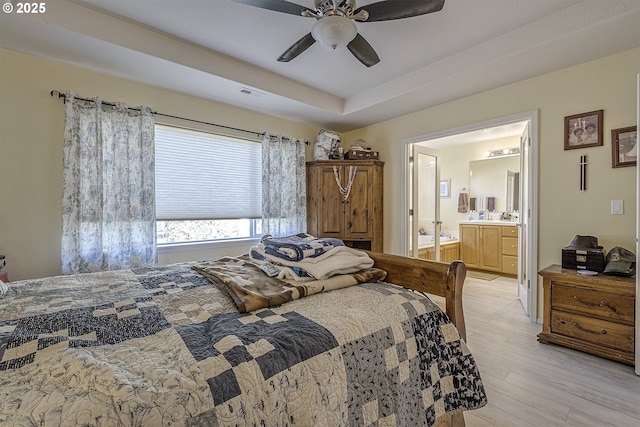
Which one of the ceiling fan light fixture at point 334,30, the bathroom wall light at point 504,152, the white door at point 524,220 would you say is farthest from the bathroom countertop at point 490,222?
the ceiling fan light fixture at point 334,30

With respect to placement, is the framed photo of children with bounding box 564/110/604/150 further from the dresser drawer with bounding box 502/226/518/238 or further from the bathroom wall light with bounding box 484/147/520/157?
the bathroom wall light with bounding box 484/147/520/157

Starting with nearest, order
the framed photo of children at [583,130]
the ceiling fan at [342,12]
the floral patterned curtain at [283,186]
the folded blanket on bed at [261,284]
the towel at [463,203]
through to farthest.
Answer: the folded blanket on bed at [261,284] < the ceiling fan at [342,12] < the framed photo of children at [583,130] < the floral patterned curtain at [283,186] < the towel at [463,203]

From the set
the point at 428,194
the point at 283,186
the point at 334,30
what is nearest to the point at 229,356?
the point at 334,30

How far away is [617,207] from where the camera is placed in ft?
7.59

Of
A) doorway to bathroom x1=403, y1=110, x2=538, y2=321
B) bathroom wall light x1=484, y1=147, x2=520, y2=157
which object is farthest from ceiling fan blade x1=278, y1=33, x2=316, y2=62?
bathroom wall light x1=484, y1=147, x2=520, y2=157

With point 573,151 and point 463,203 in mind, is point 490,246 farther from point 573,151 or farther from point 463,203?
point 573,151

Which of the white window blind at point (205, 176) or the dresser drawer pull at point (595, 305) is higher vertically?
the white window blind at point (205, 176)

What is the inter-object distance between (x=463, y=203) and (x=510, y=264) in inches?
58.4

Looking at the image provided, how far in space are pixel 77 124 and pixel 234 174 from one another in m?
1.54

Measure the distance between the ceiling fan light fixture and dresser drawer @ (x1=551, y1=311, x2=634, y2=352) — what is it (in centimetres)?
274

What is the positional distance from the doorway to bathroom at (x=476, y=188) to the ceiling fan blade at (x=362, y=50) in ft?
5.37

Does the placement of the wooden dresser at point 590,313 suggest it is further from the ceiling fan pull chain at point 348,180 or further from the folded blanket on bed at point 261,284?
the ceiling fan pull chain at point 348,180

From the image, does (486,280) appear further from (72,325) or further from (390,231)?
(72,325)

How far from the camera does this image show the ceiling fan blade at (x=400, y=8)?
1.63 metres
